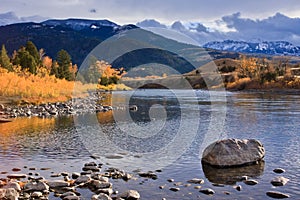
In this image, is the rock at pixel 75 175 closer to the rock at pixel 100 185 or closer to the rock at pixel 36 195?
the rock at pixel 100 185

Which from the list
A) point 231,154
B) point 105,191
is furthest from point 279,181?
point 105,191

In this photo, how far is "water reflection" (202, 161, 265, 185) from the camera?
15.9 m

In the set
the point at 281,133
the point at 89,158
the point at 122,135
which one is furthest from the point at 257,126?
the point at 89,158

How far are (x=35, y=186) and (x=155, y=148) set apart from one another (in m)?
10.4

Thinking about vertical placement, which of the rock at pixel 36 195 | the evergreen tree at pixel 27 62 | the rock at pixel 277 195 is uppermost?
the evergreen tree at pixel 27 62

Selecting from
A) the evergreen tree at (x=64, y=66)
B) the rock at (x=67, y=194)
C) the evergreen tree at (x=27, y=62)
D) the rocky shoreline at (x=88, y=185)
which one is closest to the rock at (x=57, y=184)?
the rocky shoreline at (x=88, y=185)

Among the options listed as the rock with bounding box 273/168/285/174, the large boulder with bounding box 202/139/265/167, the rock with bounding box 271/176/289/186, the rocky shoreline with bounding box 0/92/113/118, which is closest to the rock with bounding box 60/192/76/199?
the large boulder with bounding box 202/139/265/167

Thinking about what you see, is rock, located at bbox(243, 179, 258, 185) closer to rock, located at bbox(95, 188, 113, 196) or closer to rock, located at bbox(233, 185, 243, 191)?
rock, located at bbox(233, 185, 243, 191)

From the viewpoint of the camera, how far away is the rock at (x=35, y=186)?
13.9 meters

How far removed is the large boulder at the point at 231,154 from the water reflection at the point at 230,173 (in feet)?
1.08

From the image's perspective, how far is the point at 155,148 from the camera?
2330 cm

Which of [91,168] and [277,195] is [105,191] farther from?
[277,195]

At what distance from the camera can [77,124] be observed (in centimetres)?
3362

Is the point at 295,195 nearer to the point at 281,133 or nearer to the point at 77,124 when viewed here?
the point at 281,133
